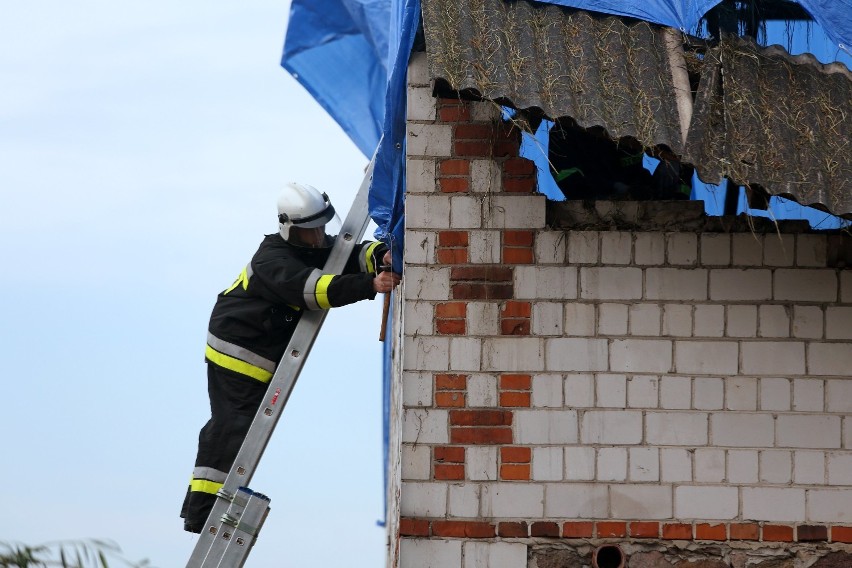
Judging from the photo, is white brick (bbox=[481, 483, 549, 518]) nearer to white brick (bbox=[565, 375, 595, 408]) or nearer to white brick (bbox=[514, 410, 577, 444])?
white brick (bbox=[514, 410, 577, 444])

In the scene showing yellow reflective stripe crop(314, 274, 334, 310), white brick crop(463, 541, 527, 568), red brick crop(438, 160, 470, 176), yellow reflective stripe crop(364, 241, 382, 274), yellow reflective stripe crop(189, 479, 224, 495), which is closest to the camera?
white brick crop(463, 541, 527, 568)

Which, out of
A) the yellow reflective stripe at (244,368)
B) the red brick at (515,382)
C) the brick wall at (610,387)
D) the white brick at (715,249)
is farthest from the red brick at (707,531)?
the yellow reflective stripe at (244,368)

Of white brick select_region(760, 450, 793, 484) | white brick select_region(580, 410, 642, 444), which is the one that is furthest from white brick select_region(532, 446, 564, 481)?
white brick select_region(760, 450, 793, 484)

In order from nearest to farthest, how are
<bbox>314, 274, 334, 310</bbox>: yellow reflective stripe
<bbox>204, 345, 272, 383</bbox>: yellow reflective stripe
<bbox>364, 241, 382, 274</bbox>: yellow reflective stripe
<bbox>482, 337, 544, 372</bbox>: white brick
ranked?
<bbox>482, 337, 544, 372</bbox>: white brick
<bbox>314, 274, 334, 310</bbox>: yellow reflective stripe
<bbox>364, 241, 382, 274</bbox>: yellow reflective stripe
<bbox>204, 345, 272, 383</bbox>: yellow reflective stripe

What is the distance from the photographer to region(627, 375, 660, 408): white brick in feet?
19.8

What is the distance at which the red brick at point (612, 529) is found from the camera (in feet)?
19.6

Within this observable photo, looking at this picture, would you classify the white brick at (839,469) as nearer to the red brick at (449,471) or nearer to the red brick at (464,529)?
the red brick at (464,529)

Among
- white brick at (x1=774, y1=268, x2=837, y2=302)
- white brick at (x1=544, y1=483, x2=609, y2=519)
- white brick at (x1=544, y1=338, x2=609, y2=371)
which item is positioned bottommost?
white brick at (x1=544, y1=483, x2=609, y2=519)

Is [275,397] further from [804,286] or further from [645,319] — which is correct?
[804,286]

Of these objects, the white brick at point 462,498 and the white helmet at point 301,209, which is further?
the white helmet at point 301,209

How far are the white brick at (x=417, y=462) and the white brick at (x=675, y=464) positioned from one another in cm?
114

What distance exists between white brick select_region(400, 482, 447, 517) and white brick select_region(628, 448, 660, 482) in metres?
0.92

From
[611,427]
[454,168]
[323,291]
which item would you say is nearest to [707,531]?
[611,427]

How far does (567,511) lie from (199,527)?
2.76 meters
